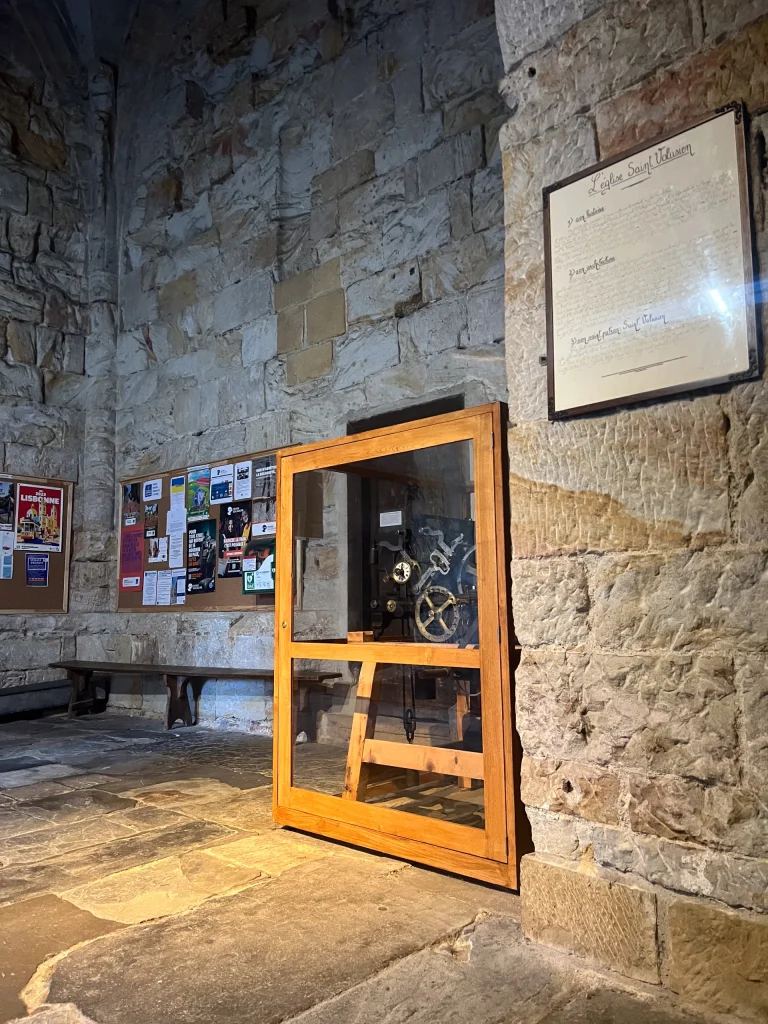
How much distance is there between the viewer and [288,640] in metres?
2.94

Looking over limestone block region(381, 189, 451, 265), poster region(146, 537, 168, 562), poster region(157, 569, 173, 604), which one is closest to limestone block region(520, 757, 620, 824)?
limestone block region(381, 189, 451, 265)

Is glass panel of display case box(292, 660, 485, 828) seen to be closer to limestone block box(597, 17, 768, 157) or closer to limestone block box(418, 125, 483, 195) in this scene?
limestone block box(597, 17, 768, 157)

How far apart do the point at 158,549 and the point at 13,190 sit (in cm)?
329

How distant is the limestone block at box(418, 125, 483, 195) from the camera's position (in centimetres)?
439

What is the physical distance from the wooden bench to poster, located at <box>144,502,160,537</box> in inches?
40.5

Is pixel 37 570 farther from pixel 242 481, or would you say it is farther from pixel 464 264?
pixel 464 264

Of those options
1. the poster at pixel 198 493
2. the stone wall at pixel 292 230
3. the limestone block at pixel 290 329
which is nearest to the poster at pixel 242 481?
the stone wall at pixel 292 230

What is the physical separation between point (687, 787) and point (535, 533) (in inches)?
26.7

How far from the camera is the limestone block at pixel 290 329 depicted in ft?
17.3

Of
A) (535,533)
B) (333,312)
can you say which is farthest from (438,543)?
(333,312)

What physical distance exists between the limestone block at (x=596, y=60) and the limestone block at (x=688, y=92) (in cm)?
4

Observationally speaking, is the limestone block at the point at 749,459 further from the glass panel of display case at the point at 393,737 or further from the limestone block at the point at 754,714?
the glass panel of display case at the point at 393,737

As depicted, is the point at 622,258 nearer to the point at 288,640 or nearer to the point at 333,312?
the point at 288,640

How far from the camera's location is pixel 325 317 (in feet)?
16.8
